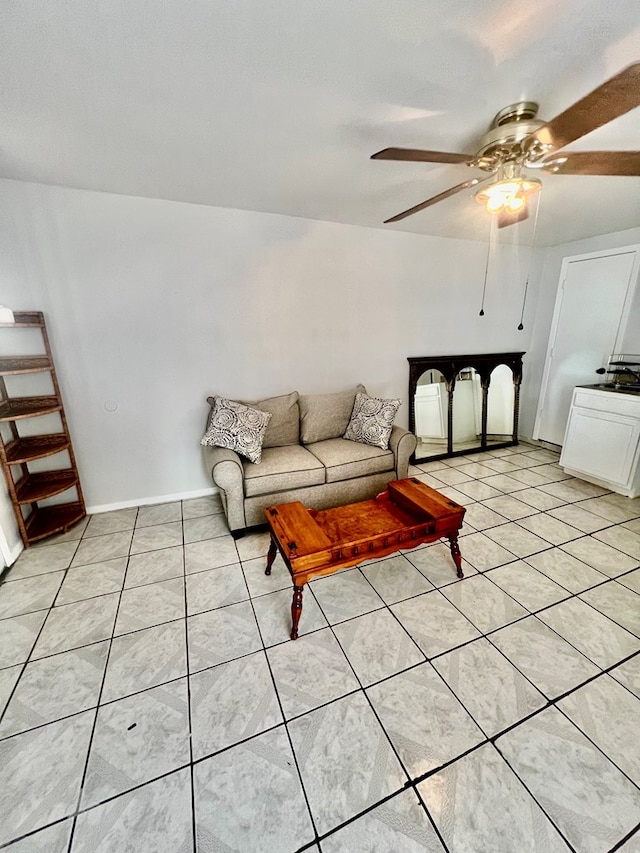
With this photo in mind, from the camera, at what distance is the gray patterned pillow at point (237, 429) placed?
8.25 feet

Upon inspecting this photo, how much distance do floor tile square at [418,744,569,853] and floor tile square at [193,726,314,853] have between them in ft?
1.38

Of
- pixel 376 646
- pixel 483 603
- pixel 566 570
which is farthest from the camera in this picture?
pixel 566 570

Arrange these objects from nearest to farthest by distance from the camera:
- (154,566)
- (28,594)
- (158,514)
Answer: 1. (28,594)
2. (154,566)
3. (158,514)

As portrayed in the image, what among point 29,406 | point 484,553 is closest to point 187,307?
point 29,406

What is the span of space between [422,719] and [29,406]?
3.04m

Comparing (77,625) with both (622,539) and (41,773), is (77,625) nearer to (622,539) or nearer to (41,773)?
(41,773)

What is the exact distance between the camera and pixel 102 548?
7.76 ft

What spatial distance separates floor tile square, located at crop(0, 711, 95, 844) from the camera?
3.46 ft

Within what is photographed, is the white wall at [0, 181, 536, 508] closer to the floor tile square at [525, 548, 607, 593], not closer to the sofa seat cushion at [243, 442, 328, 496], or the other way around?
the sofa seat cushion at [243, 442, 328, 496]

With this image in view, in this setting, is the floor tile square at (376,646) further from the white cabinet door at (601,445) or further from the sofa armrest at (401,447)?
the white cabinet door at (601,445)

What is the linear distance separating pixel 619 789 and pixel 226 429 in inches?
99.4

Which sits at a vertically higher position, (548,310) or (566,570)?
(548,310)

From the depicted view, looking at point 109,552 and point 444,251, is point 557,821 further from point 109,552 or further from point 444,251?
point 444,251

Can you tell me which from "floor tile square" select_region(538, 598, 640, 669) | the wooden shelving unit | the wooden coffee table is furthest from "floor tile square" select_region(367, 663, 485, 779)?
the wooden shelving unit
